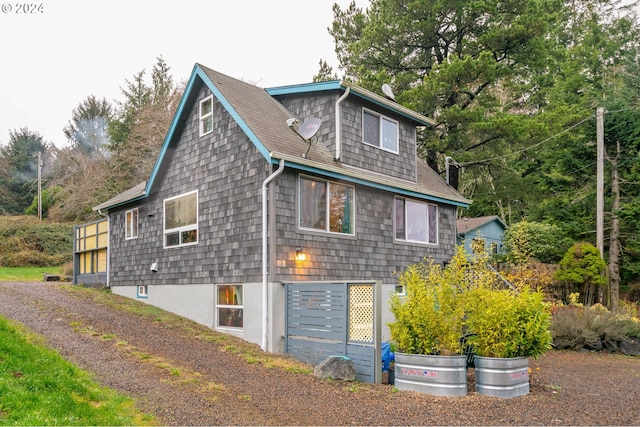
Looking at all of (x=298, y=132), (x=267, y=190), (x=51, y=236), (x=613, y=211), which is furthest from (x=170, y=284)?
(x=51, y=236)

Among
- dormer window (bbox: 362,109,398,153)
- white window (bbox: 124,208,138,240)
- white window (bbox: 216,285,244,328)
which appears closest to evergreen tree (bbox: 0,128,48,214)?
white window (bbox: 124,208,138,240)

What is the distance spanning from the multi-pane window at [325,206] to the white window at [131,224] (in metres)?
6.66

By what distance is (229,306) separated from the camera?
11.3 meters

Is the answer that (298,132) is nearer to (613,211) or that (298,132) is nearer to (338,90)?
(338,90)

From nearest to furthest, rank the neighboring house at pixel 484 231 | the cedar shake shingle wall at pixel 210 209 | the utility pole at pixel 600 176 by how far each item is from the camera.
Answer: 1. the cedar shake shingle wall at pixel 210 209
2. the utility pole at pixel 600 176
3. the neighboring house at pixel 484 231

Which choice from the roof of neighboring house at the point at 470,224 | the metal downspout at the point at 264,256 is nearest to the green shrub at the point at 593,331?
the metal downspout at the point at 264,256

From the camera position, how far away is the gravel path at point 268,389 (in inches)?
239

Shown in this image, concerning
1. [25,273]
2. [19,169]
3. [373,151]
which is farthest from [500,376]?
[19,169]

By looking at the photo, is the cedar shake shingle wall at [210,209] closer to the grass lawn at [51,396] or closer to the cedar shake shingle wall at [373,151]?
the cedar shake shingle wall at [373,151]

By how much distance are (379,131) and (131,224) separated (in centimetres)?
817

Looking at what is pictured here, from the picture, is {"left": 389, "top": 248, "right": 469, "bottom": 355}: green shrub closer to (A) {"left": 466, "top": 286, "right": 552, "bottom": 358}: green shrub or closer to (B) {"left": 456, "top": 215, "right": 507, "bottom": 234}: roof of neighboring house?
(A) {"left": 466, "top": 286, "right": 552, "bottom": 358}: green shrub

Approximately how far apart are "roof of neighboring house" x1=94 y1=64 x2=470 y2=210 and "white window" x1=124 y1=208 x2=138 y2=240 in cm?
49

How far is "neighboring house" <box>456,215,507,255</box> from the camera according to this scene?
77.1 ft

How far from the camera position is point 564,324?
501 inches
